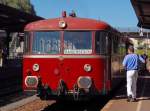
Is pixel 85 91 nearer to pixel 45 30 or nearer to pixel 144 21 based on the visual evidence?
pixel 45 30

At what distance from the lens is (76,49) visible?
14.9 m

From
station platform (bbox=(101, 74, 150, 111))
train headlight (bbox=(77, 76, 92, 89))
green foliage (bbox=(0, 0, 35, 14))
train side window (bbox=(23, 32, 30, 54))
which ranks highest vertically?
green foliage (bbox=(0, 0, 35, 14))

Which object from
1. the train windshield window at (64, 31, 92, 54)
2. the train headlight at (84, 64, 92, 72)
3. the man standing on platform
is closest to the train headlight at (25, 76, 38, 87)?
the train windshield window at (64, 31, 92, 54)

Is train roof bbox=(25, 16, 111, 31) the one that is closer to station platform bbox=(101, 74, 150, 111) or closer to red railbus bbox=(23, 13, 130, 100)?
red railbus bbox=(23, 13, 130, 100)

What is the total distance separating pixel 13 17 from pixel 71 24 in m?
20.2

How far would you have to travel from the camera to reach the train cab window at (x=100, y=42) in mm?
14859

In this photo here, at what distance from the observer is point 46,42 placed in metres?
15.2

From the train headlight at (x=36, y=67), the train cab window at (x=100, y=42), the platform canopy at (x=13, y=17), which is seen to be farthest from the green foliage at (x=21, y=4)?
the train cab window at (x=100, y=42)

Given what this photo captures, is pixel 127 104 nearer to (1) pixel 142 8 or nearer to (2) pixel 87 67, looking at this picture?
(2) pixel 87 67

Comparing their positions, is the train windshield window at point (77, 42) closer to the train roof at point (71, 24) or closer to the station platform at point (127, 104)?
the train roof at point (71, 24)

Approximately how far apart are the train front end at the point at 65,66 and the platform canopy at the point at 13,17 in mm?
15112

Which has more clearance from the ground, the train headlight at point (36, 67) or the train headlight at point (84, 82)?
the train headlight at point (36, 67)

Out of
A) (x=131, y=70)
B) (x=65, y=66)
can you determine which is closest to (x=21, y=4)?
(x=131, y=70)

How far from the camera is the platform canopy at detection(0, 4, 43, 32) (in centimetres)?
3152
